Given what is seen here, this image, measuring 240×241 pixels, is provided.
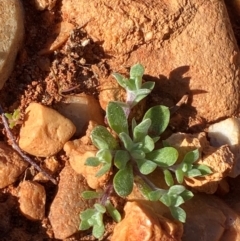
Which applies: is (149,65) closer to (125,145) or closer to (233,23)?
(125,145)

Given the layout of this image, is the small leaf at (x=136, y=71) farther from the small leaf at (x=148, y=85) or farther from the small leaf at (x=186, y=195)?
the small leaf at (x=186, y=195)

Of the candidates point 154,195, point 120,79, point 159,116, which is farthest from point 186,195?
point 120,79

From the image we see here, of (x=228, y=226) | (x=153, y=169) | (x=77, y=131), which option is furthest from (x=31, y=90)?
(x=228, y=226)

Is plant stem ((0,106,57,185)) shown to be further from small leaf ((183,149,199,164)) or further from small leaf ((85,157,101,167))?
small leaf ((183,149,199,164))

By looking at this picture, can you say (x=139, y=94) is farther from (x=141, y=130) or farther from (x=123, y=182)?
(x=123, y=182)

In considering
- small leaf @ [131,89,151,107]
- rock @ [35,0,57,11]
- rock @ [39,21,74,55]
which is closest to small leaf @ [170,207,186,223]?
small leaf @ [131,89,151,107]
